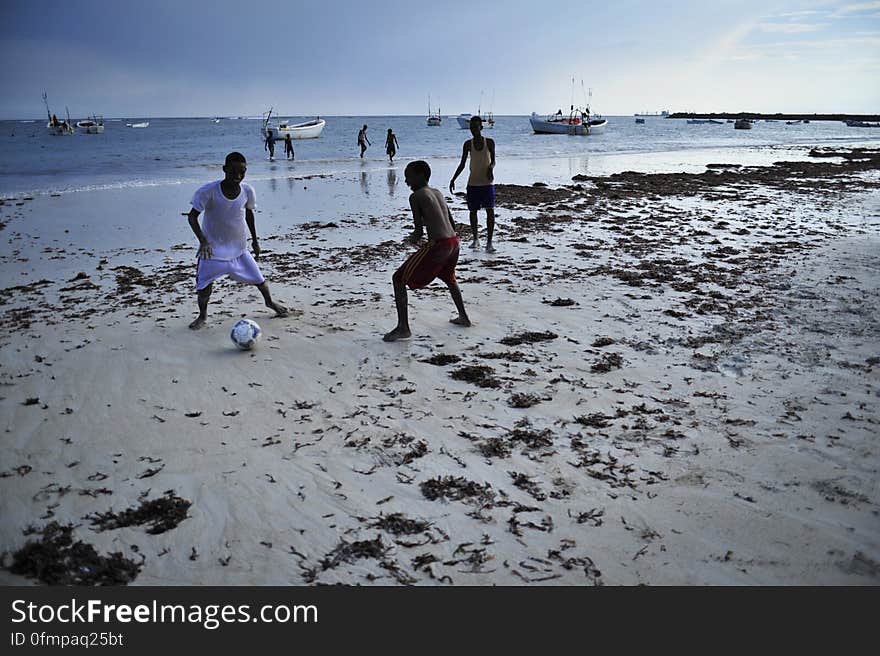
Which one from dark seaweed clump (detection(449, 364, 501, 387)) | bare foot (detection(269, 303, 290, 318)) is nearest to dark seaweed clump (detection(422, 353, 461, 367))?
dark seaweed clump (detection(449, 364, 501, 387))

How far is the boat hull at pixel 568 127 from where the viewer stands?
217ft

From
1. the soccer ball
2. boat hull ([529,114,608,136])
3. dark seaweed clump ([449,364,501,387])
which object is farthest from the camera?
boat hull ([529,114,608,136])

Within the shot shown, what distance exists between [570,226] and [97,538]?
10.6 metres

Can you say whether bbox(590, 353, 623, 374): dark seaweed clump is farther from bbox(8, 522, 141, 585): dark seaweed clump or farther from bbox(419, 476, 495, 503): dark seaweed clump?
bbox(8, 522, 141, 585): dark seaweed clump

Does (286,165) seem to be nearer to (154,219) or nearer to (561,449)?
(154,219)

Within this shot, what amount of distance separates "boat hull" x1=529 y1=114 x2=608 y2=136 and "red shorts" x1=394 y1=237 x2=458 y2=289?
216ft

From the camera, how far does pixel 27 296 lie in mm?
7555

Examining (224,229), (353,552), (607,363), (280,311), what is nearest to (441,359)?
(607,363)

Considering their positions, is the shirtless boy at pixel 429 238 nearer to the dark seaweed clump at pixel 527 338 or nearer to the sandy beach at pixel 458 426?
the sandy beach at pixel 458 426

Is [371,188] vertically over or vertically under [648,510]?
over

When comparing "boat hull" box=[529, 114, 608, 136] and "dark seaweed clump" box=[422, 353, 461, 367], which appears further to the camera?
"boat hull" box=[529, 114, 608, 136]

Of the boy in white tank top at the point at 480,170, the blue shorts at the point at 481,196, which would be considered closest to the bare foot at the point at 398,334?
the boy in white tank top at the point at 480,170

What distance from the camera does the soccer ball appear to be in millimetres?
5477
